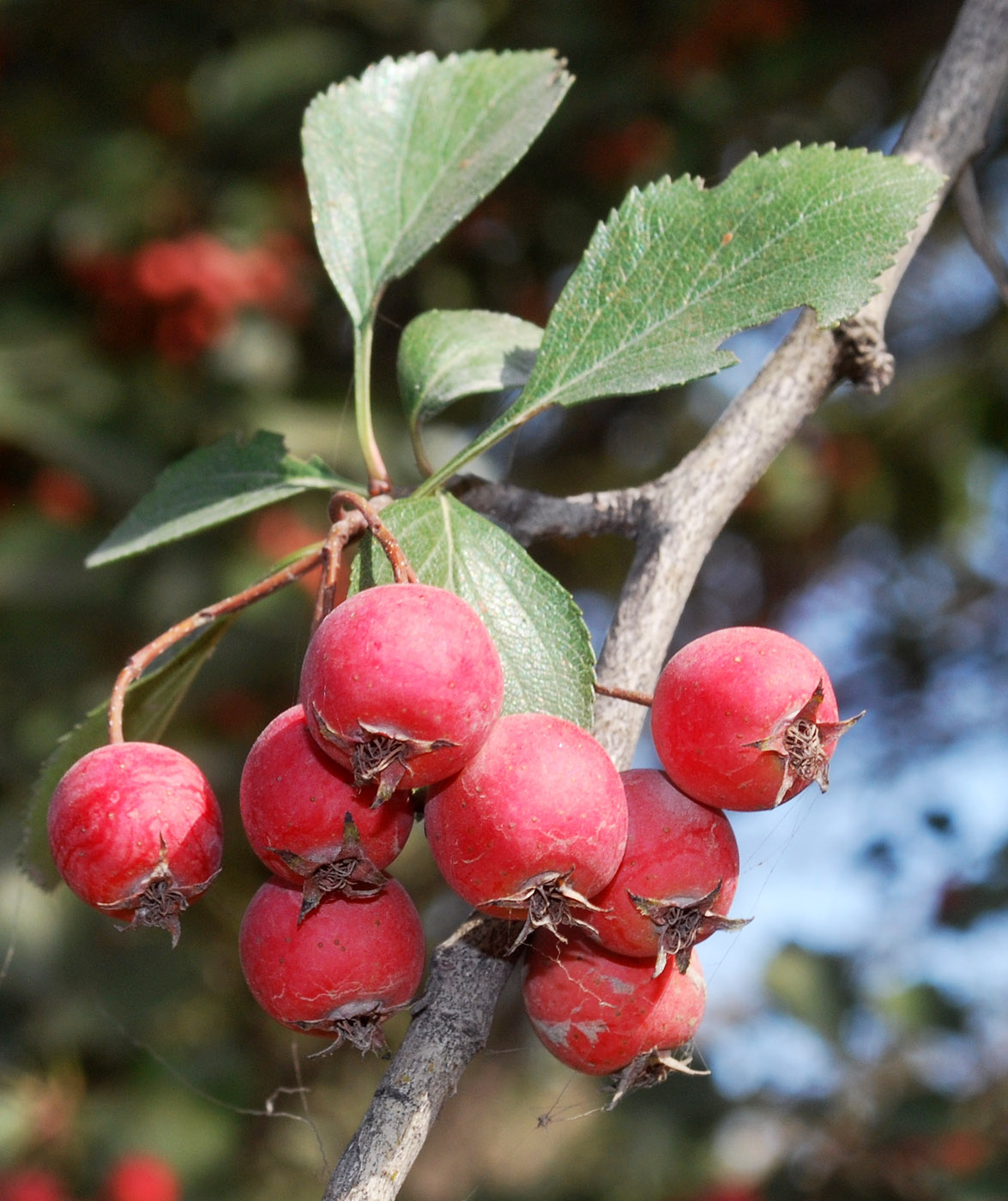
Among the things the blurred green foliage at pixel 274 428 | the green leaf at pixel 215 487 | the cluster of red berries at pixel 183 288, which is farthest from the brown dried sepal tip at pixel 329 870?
the cluster of red berries at pixel 183 288

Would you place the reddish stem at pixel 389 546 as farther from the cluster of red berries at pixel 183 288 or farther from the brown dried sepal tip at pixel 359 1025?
the cluster of red berries at pixel 183 288

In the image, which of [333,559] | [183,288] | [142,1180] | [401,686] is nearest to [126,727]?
[333,559]

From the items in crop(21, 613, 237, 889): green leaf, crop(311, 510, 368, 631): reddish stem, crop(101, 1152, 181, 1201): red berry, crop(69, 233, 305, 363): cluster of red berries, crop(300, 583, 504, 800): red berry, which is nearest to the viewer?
crop(300, 583, 504, 800): red berry

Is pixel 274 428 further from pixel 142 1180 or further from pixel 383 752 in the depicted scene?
pixel 383 752

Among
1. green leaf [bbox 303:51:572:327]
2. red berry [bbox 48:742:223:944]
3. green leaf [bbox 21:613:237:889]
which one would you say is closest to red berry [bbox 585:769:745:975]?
red berry [bbox 48:742:223:944]

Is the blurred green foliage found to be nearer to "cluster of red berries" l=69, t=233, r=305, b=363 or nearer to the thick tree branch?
"cluster of red berries" l=69, t=233, r=305, b=363

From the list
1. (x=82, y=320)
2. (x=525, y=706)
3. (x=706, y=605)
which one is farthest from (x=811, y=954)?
(x=525, y=706)

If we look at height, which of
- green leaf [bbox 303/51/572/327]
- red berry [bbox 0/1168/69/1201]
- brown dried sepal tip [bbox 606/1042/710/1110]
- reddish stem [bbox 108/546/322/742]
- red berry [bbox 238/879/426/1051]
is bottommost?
red berry [bbox 0/1168/69/1201]
